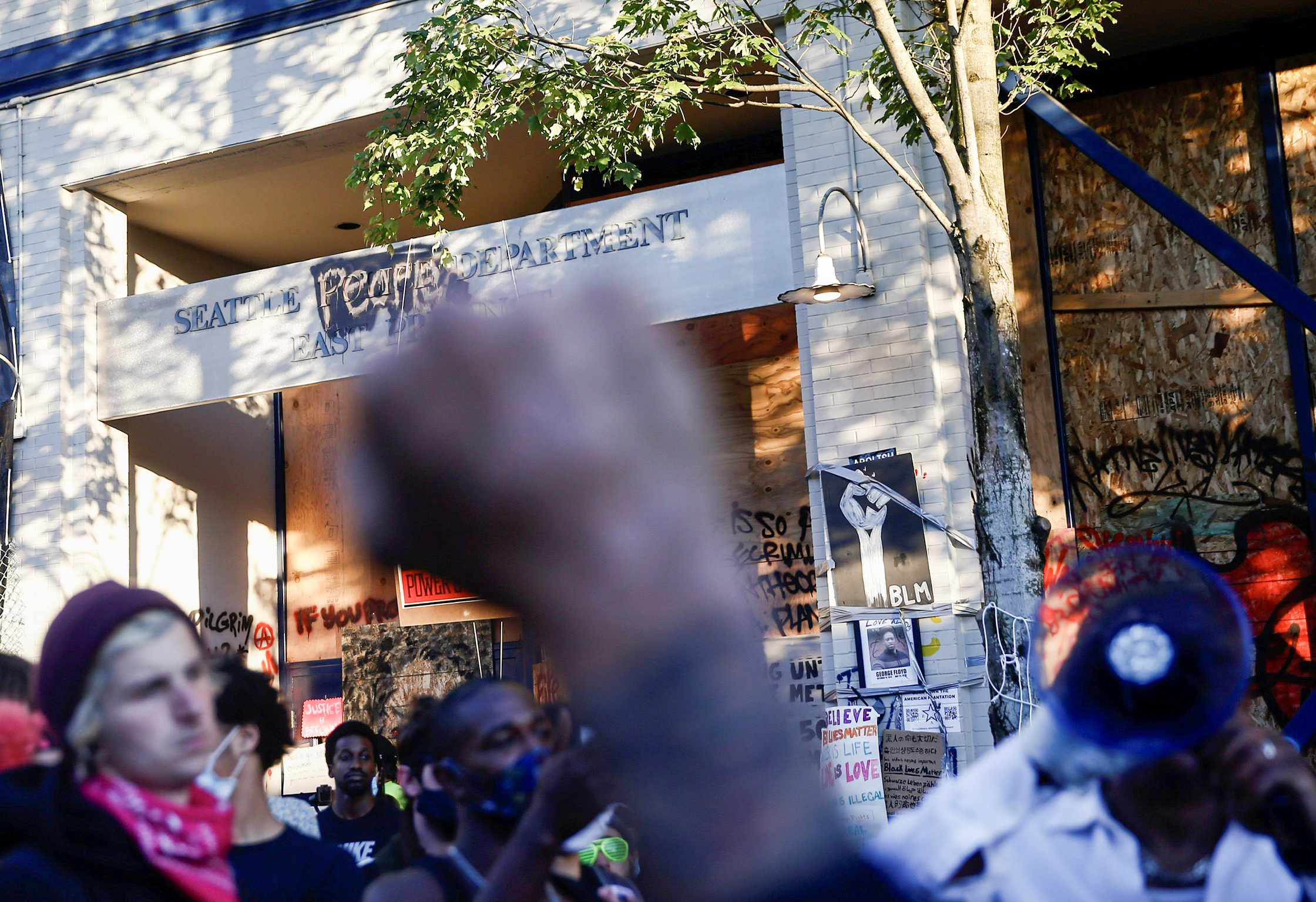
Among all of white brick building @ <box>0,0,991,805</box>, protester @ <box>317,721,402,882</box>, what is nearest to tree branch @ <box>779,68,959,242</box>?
white brick building @ <box>0,0,991,805</box>

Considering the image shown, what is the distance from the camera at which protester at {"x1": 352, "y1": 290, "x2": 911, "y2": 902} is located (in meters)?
1.11

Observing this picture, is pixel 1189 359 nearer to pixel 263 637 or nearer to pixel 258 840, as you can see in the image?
pixel 258 840

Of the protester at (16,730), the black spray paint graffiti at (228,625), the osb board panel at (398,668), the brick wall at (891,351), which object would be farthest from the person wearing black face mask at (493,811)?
the black spray paint graffiti at (228,625)

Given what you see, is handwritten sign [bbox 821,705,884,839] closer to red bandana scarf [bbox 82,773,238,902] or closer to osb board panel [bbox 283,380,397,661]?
osb board panel [bbox 283,380,397,661]

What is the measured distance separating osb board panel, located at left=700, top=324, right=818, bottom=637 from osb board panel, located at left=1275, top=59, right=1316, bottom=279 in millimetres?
3561

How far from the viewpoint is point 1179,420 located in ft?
29.8

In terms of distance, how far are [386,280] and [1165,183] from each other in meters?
5.61

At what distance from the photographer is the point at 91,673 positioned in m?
2.03

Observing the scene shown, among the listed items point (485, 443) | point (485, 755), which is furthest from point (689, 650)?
point (485, 755)

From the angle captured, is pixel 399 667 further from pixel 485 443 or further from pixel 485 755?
pixel 485 443

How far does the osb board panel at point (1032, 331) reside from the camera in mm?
9227

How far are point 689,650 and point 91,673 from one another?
1.28m

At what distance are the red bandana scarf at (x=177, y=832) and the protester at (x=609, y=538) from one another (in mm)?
1112

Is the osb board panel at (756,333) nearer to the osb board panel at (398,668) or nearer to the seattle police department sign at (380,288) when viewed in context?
the seattle police department sign at (380,288)
